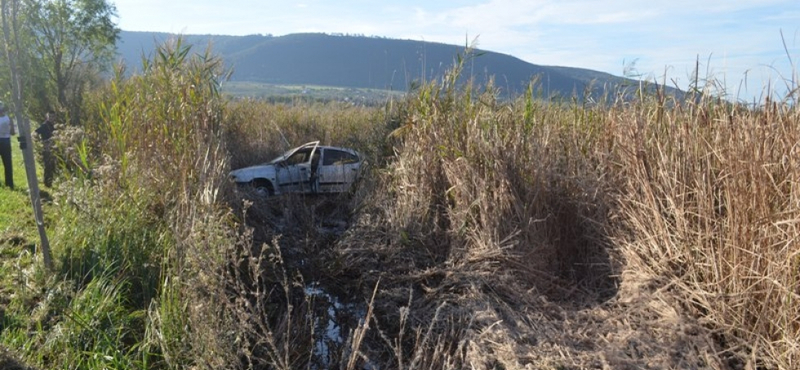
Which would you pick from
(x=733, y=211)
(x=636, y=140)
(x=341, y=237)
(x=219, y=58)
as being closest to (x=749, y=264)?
(x=733, y=211)

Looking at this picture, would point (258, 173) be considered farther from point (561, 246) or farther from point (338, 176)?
point (561, 246)

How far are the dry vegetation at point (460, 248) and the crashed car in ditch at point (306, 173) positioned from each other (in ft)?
4.44

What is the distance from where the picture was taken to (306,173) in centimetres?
1092

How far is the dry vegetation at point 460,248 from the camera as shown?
3.94 metres

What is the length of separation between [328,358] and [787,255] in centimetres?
301

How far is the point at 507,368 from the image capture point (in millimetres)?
3799

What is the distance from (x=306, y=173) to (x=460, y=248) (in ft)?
18.3

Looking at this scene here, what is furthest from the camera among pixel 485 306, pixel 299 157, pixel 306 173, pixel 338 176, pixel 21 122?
pixel 299 157

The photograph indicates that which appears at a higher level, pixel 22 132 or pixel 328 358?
pixel 22 132

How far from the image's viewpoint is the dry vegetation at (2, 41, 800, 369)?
3943 millimetres

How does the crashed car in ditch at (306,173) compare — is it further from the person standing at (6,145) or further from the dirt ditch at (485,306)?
the person standing at (6,145)

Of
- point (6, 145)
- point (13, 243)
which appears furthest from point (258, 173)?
point (13, 243)

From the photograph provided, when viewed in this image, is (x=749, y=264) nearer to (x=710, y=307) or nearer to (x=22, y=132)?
(x=710, y=307)

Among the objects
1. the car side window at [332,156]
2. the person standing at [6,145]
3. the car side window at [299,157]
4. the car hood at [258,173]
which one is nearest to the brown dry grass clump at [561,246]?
the car hood at [258,173]
